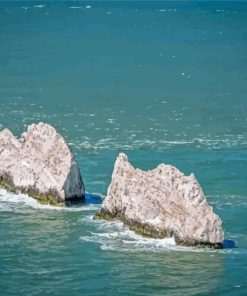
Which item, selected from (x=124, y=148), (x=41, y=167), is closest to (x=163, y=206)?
(x=41, y=167)

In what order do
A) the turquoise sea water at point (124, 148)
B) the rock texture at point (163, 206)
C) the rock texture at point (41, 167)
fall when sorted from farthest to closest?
the rock texture at point (41, 167), the rock texture at point (163, 206), the turquoise sea water at point (124, 148)

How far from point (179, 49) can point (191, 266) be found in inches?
4879

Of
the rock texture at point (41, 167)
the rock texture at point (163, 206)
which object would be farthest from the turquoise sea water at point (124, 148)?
the rock texture at point (41, 167)

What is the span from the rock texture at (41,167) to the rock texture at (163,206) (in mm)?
3985

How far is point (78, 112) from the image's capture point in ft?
372

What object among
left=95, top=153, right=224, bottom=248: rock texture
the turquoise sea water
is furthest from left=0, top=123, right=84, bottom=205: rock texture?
left=95, top=153, right=224, bottom=248: rock texture

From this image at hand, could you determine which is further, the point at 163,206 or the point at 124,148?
the point at 124,148

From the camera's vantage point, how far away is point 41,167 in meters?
75.9

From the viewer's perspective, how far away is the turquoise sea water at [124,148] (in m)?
62.6

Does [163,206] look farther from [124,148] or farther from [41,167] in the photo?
[124,148]

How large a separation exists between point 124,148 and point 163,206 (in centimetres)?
2566

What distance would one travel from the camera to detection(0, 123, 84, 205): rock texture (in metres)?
75.0

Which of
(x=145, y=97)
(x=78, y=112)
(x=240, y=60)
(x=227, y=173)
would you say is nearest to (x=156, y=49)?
(x=240, y=60)

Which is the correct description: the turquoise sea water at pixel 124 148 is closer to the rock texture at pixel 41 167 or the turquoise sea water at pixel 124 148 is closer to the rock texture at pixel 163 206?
the rock texture at pixel 163 206
